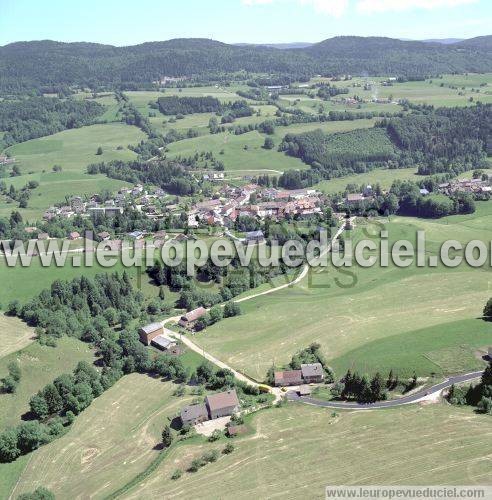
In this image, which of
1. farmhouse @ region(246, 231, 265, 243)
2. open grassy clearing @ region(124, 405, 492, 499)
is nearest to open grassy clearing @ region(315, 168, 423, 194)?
farmhouse @ region(246, 231, 265, 243)

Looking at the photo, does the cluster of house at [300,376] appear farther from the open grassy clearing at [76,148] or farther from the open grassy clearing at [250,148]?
the open grassy clearing at [76,148]

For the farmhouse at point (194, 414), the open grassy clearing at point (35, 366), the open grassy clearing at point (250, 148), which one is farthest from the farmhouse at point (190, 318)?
the open grassy clearing at point (250, 148)

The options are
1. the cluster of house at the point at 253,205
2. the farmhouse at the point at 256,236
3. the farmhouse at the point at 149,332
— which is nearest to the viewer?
the farmhouse at the point at 149,332

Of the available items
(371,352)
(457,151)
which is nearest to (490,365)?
(371,352)

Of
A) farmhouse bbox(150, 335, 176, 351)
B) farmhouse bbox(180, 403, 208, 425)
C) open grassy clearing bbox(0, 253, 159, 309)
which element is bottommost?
farmhouse bbox(180, 403, 208, 425)

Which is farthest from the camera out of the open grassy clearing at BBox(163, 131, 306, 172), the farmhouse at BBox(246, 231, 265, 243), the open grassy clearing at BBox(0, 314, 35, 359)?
the open grassy clearing at BBox(163, 131, 306, 172)

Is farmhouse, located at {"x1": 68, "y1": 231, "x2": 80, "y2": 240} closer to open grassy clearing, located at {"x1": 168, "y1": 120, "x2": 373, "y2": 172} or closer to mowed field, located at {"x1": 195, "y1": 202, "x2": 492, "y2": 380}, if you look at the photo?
mowed field, located at {"x1": 195, "y1": 202, "x2": 492, "y2": 380}

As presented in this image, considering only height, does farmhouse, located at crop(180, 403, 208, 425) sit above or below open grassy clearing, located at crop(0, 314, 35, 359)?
below
